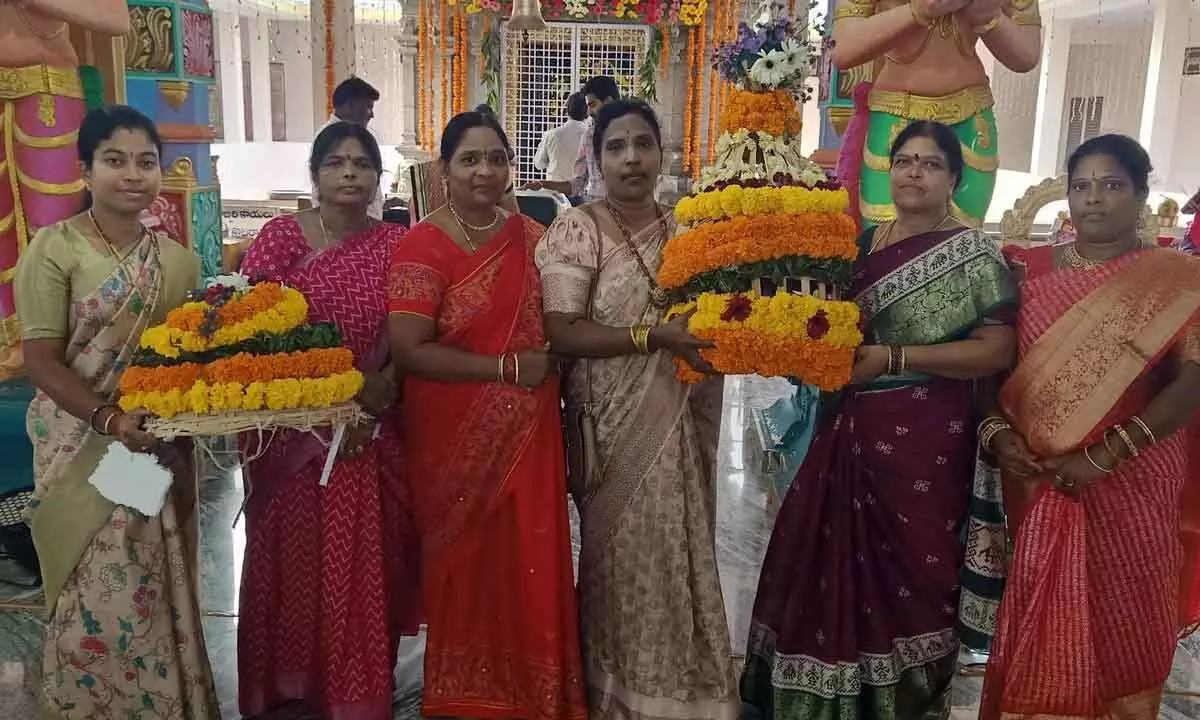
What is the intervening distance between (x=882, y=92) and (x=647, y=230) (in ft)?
4.45

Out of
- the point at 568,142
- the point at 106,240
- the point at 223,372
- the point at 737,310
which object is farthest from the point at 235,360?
the point at 568,142

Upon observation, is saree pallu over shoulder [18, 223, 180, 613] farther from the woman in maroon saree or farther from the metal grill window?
the metal grill window

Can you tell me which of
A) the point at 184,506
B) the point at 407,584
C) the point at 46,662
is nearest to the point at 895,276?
the point at 407,584

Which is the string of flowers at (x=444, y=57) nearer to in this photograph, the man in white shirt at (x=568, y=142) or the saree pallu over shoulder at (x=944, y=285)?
the man in white shirt at (x=568, y=142)

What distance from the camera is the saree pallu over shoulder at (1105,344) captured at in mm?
2207

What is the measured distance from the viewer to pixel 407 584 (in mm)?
2686

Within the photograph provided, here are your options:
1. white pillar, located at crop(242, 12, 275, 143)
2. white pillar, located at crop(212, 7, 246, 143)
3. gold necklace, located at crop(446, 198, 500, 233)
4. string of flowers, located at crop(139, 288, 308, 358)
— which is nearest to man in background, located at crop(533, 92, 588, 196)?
white pillar, located at crop(212, 7, 246, 143)

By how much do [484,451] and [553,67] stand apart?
13.0 meters

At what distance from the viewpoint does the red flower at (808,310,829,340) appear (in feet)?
6.89

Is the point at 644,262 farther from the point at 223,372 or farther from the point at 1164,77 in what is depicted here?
the point at 1164,77

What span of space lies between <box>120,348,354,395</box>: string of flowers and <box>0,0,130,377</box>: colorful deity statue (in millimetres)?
1687

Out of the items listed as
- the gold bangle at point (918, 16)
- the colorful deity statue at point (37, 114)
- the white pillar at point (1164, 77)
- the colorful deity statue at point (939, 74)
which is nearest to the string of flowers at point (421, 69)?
the white pillar at point (1164, 77)

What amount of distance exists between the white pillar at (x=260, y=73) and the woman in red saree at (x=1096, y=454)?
14309mm

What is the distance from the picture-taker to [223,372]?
205 cm
